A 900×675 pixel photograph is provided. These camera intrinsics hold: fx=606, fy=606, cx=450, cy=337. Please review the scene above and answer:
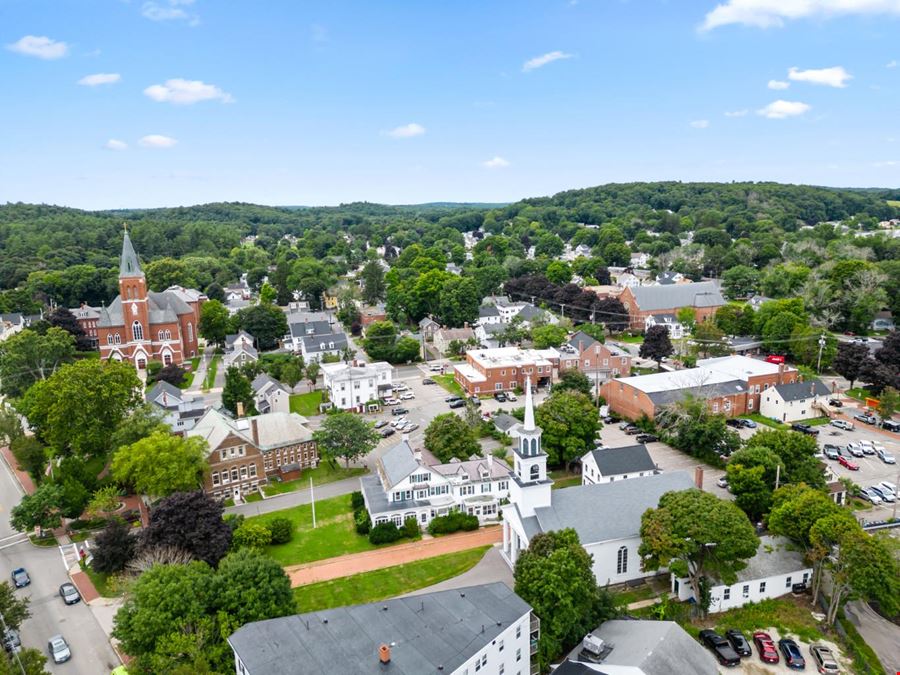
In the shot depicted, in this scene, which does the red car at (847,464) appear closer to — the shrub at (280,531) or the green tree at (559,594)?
the green tree at (559,594)

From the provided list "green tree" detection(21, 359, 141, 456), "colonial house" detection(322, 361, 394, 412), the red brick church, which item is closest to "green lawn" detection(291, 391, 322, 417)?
Answer: "colonial house" detection(322, 361, 394, 412)

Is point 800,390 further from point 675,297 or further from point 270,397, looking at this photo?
point 270,397

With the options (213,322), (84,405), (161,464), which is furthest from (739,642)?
(213,322)

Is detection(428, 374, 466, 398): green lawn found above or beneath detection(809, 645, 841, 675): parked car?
above

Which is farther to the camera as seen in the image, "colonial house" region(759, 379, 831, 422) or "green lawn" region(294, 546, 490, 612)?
"colonial house" region(759, 379, 831, 422)

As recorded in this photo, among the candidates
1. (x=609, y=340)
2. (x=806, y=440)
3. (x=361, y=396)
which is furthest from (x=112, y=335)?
(x=806, y=440)

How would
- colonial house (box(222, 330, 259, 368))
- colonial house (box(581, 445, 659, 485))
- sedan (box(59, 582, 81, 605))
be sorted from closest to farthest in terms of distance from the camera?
sedan (box(59, 582, 81, 605)) < colonial house (box(581, 445, 659, 485)) < colonial house (box(222, 330, 259, 368))

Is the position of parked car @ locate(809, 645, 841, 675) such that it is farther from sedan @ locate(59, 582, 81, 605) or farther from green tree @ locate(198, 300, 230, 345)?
green tree @ locate(198, 300, 230, 345)
